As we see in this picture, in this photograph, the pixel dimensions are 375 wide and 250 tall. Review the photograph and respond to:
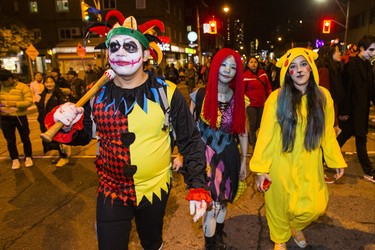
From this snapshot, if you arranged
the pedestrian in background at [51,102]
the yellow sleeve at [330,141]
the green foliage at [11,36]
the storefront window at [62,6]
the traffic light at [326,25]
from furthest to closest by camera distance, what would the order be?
1. the storefront window at [62,6]
2. the green foliage at [11,36]
3. the traffic light at [326,25]
4. the pedestrian in background at [51,102]
5. the yellow sleeve at [330,141]

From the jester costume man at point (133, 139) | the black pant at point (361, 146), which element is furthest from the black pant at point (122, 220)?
the black pant at point (361, 146)

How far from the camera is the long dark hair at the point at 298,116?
2.90 meters

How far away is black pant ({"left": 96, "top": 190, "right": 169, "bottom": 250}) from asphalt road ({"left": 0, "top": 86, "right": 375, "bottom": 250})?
1.24 m

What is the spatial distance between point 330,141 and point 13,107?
5401 mm

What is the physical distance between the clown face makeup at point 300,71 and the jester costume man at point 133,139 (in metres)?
1.14

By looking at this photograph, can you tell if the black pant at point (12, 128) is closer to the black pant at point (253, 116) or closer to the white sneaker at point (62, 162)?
the white sneaker at point (62, 162)

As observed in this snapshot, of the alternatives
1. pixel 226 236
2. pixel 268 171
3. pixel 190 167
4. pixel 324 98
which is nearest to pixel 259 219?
pixel 226 236

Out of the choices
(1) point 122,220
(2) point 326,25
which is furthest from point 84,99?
(2) point 326,25

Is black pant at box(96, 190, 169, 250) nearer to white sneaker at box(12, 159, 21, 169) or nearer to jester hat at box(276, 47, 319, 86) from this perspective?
jester hat at box(276, 47, 319, 86)

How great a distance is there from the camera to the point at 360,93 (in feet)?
16.2

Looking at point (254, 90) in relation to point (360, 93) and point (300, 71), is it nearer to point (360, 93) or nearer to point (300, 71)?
point (360, 93)

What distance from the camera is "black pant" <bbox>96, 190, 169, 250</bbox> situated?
2.27 metres

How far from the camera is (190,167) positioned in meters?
2.39

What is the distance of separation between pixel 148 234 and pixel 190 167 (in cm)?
60
